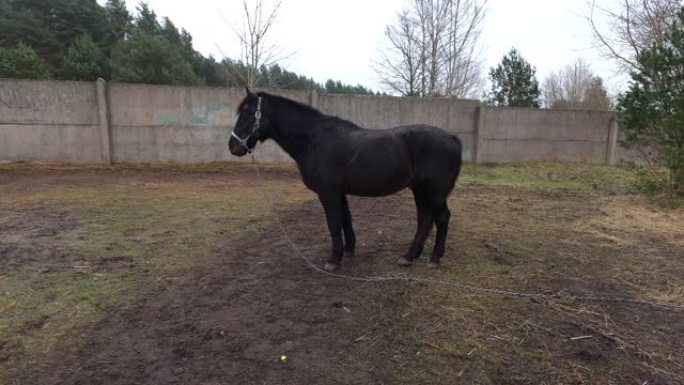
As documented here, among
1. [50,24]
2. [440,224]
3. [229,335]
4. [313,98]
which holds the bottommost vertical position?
[229,335]

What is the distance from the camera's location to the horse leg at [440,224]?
4.23m

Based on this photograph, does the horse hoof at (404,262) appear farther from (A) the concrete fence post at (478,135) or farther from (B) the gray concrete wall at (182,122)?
(A) the concrete fence post at (478,135)

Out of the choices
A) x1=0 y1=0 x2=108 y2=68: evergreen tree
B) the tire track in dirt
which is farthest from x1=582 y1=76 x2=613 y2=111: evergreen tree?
x1=0 y1=0 x2=108 y2=68: evergreen tree

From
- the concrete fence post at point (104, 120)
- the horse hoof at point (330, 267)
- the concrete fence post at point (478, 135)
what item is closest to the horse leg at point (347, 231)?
the horse hoof at point (330, 267)

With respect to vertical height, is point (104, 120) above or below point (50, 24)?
below

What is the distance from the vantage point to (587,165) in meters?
13.9

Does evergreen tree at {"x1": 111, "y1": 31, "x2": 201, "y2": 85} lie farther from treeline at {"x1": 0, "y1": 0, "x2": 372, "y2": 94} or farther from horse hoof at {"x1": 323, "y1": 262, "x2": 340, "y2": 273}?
horse hoof at {"x1": 323, "y1": 262, "x2": 340, "y2": 273}

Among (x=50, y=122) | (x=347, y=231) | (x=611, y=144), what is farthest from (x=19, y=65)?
(x=611, y=144)

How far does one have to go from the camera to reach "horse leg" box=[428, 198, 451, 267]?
423cm

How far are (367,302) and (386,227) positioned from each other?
102 inches

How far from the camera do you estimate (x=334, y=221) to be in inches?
162

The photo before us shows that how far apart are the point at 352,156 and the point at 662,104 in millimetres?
6865

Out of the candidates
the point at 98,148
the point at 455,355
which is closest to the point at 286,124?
the point at 455,355

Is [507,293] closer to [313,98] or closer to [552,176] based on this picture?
[313,98]
